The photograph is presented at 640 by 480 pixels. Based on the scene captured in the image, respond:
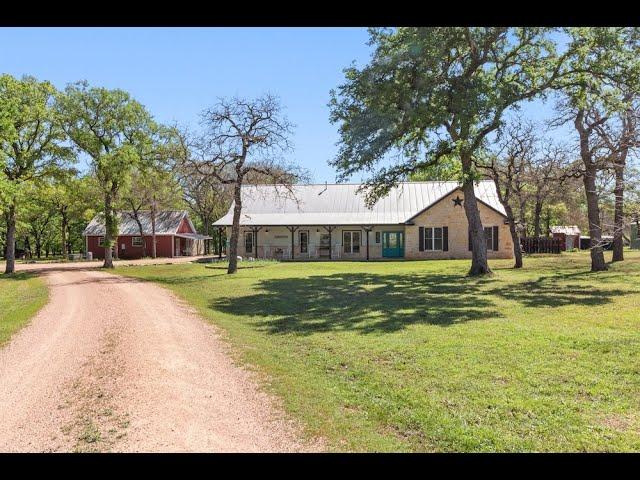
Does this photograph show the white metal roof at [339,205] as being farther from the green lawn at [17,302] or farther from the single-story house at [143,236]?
the green lawn at [17,302]

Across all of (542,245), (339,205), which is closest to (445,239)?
(339,205)

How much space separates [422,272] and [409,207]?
48.6 ft

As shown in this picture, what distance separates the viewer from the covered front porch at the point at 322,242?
3759 centimetres

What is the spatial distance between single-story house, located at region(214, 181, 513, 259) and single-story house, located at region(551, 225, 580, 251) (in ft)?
45.8

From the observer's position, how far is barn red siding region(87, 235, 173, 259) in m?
48.6

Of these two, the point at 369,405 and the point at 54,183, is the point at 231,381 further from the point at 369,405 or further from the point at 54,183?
the point at 54,183

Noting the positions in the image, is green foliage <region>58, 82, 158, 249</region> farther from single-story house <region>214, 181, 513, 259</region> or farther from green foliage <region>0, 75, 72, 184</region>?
single-story house <region>214, 181, 513, 259</region>

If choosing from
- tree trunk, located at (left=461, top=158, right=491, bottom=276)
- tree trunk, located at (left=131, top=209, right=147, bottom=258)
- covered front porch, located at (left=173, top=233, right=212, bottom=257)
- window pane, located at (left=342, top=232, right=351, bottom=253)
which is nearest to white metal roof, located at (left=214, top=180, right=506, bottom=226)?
window pane, located at (left=342, top=232, right=351, bottom=253)

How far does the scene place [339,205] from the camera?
1596 inches

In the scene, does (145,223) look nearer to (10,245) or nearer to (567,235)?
(10,245)

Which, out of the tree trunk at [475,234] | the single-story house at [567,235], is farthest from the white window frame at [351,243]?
the single-story house at [567,235]

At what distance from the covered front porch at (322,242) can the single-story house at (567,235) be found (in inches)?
695

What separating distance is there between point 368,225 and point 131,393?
31.1 m
